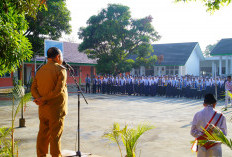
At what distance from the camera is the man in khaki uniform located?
3996 millimetres

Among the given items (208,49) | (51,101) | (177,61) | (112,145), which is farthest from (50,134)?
(208,49)

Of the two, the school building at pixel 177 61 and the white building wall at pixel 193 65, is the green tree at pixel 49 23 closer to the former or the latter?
the school building at pixel 177 61

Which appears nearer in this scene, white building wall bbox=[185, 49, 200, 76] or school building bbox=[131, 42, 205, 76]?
school building bbox=[131, 42, 205, 76]

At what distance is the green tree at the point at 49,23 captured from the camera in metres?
19.7

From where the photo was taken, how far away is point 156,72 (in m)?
35.4

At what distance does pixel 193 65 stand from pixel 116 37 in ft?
55.4

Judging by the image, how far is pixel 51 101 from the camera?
407cm

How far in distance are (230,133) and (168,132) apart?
192 centimetres

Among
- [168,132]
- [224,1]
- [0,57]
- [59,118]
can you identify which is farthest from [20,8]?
[168,132]

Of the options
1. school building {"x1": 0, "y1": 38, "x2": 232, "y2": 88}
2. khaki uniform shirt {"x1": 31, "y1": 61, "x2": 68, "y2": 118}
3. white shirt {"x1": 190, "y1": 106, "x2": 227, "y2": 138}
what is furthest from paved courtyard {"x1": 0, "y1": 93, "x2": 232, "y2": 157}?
school building {"x1": 0, "y1": 38, "x2": 232, "y2": 88}

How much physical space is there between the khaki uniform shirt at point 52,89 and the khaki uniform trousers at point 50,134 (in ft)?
0.29

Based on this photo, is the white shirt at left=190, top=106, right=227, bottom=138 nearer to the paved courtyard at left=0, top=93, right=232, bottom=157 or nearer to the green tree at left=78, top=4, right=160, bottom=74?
Answer: the paved courtyard at left=0, top=93, right=232, bottom=157

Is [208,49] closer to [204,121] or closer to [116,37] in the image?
[116,37]

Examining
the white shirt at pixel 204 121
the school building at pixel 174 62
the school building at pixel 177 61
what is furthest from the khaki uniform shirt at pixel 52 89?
the school building at pixel 177 61
